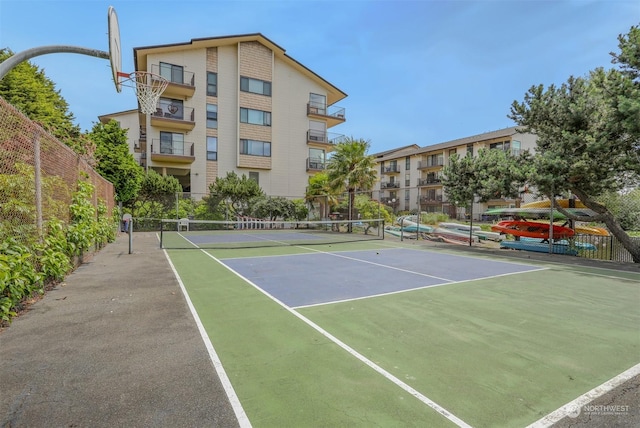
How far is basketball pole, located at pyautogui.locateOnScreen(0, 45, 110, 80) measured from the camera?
155 inches

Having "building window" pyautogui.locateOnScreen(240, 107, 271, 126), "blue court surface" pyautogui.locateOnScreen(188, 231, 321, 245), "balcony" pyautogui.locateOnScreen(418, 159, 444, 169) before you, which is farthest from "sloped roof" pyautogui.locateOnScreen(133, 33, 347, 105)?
"balcony" pyautogui.locateOnScreen(418, 159, 444, 169)

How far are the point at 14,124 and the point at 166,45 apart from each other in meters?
28.8

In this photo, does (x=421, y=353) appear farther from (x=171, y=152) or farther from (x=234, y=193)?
(x=171, y=152)

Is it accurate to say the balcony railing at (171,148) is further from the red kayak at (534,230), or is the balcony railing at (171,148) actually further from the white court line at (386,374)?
the white court line at (386,374)

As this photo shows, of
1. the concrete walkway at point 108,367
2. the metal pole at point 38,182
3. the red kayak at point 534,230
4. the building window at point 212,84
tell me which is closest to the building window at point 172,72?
the building window at point 212,84

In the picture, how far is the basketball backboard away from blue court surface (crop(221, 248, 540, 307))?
16.4 ft

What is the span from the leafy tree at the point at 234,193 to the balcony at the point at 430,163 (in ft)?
117

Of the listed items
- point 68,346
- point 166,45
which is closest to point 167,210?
point 166,45

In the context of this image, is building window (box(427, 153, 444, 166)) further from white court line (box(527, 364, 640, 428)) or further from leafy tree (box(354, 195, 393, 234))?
white court line (box(527, 364, 640, 428))

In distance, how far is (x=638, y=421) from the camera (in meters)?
2.83

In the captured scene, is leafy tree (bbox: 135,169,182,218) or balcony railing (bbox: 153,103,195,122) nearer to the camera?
leafy tree (bbox: 135,169,182,218)

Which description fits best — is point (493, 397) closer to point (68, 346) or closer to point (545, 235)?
point (68, 346)

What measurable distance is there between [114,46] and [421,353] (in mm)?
6671

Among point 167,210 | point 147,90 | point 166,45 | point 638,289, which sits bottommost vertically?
point 638,289
